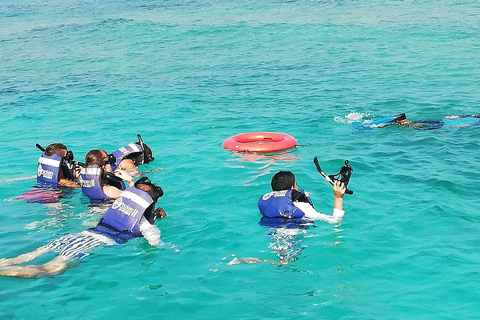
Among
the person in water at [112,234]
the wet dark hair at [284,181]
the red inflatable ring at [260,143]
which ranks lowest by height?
the red inflatable ring at [260,143]

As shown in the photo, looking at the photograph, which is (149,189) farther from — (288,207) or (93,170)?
(288,207)

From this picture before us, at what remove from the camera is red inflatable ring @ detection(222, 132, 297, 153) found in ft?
37.4

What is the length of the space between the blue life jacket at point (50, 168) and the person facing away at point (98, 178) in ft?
3.59

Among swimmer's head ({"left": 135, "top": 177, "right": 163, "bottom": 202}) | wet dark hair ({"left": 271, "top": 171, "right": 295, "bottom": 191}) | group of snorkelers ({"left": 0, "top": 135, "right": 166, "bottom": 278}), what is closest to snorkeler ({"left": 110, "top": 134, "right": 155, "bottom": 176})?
group of snorkelers ({"left": 0, "top": 135, "right": 166, "bottom": 278})

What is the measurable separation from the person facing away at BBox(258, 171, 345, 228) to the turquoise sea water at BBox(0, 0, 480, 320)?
0.28 meters

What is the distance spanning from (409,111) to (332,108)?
1906 mm

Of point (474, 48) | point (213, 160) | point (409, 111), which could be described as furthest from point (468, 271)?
point (474, 48)

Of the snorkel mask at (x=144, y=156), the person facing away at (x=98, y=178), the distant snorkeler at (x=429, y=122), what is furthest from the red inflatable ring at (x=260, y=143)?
the person facing away at (x=98, y=178)

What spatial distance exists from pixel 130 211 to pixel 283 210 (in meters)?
1.85

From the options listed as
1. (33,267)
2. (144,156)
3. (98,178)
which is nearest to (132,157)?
(144,156)

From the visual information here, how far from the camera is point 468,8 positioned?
102 feet

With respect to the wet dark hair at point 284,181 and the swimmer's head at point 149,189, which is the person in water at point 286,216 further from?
the swimmer's head at point 149,189

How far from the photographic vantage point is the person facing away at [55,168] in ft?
30.3

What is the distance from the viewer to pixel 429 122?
12.6 m
